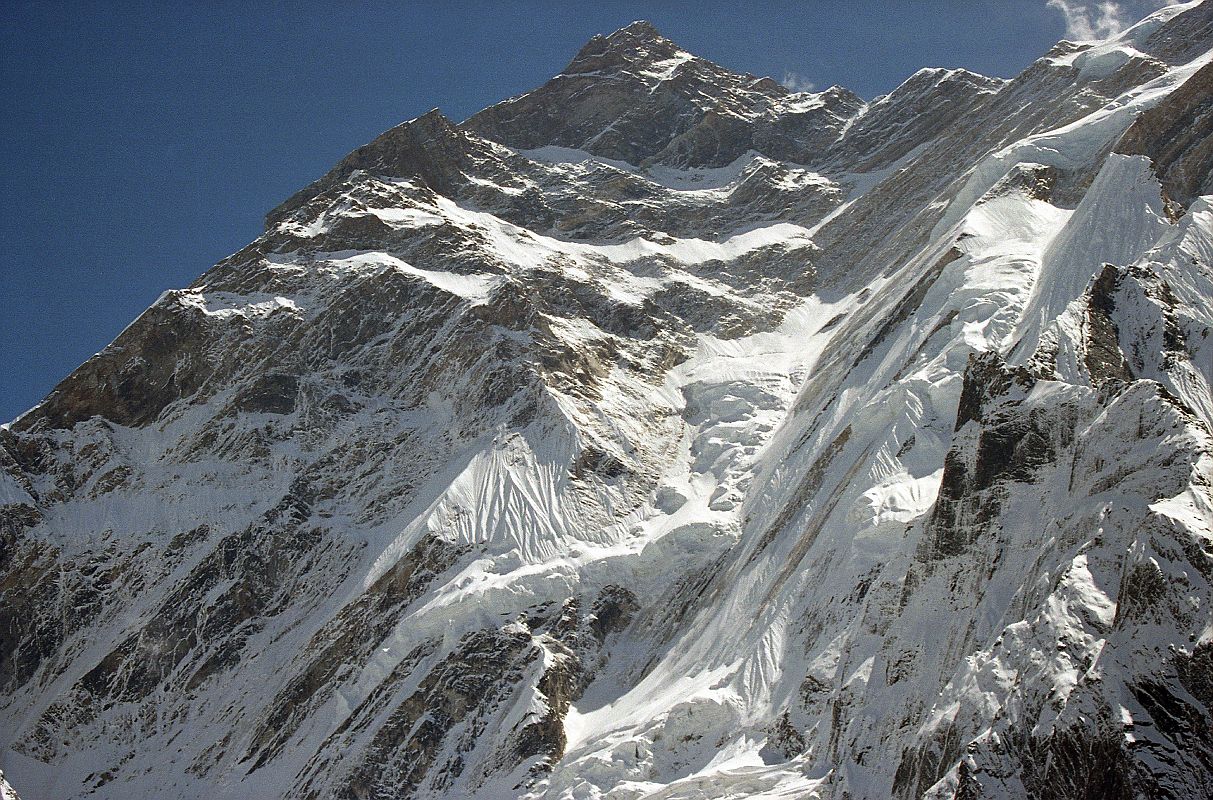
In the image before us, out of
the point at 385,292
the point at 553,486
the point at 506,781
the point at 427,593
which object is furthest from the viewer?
the point at 385,292

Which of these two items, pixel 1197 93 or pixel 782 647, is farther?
pixel 1197 93

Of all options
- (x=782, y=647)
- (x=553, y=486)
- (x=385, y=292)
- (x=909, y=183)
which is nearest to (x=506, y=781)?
(x=782, y=647)

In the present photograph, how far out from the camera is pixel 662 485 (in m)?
89.6

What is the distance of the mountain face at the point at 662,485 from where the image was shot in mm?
34875

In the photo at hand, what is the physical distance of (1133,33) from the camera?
12062cm

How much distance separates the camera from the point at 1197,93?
8219 centimetres

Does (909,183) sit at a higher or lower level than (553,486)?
higher

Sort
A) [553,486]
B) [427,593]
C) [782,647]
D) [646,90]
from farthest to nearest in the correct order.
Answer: [646,90] < [553,486] < [427,593] < [782,647]

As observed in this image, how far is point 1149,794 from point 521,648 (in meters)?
50.7

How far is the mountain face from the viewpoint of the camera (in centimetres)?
3488

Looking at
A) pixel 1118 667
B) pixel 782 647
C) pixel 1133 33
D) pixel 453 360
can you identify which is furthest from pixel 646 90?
pixel 1118 667

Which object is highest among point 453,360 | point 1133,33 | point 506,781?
point 1133,33

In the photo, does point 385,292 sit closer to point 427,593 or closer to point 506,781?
point 427,593

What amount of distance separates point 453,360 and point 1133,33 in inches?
2990
